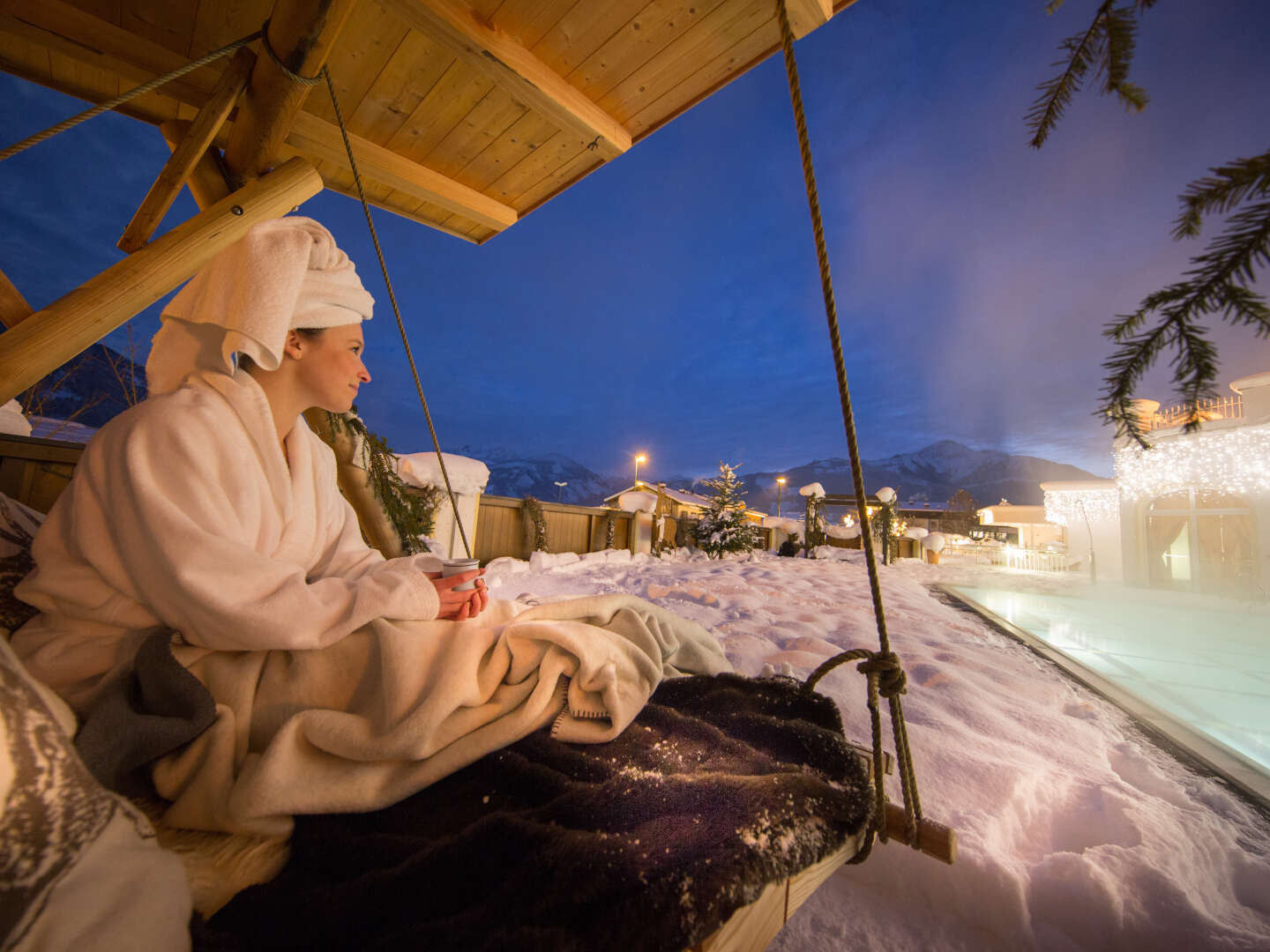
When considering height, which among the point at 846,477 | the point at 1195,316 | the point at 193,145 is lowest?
the point at 1195,316

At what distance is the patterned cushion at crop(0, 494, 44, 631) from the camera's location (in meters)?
1.08

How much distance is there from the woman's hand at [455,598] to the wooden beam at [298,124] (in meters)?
2.07

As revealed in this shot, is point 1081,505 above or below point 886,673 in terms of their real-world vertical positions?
above

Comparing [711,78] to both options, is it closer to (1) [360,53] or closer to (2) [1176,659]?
(1) [360,53]

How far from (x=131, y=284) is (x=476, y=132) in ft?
5.55

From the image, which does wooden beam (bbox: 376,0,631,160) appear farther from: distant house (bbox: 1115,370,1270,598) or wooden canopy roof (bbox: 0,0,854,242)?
distant house (bbox: 1115,370,1270,598)

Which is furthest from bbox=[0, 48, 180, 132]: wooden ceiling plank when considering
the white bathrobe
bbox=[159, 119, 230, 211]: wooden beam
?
the white bathrobe

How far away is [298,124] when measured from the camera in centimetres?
222

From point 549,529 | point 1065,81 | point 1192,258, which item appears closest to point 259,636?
point 1192,258

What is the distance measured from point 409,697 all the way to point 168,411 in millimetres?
893

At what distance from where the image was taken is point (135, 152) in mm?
32031

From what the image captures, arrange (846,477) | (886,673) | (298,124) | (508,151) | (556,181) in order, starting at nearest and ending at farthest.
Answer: (886,673)
(298,124)
(508,151)
(556,181)
(846,477)

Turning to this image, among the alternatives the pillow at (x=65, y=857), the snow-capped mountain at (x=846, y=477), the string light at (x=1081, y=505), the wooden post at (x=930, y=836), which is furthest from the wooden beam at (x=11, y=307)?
the snow-capped mountain at (x=846, y=477)

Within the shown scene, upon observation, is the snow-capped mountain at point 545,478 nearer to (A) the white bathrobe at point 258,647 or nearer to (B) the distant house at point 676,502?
(B) the distant house at point 676,502
